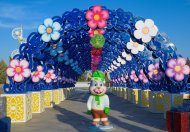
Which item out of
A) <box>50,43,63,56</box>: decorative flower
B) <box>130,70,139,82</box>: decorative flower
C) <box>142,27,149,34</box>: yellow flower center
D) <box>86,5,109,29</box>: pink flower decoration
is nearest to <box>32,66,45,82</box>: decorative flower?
<box>50,43,63,56</box>: decorative flower

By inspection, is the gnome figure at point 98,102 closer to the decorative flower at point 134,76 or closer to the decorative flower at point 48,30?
the decorative flower at point 48,30

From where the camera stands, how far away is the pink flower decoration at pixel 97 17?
1392cm

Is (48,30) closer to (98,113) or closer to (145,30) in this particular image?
(145,30)

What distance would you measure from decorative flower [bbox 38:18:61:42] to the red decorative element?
6.55 meters

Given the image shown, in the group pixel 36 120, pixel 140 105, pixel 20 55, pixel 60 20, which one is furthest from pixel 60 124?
pixel 140 105

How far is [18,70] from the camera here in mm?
13422

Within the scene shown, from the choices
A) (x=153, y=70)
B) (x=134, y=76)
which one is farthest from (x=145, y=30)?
(x=134, y=76)

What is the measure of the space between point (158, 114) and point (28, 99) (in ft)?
18.9

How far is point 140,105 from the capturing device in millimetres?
20297

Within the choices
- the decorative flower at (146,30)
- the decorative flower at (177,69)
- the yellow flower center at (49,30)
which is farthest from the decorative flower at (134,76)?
the decorative flower at (177,69)

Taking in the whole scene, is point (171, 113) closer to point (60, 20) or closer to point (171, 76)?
point (171, 76)

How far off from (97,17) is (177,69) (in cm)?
380

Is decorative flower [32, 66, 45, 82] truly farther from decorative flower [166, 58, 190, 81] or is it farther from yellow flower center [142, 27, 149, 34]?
decorative flower [166, 58, 190, 81]

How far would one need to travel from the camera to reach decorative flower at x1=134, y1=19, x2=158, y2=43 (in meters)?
14.2
